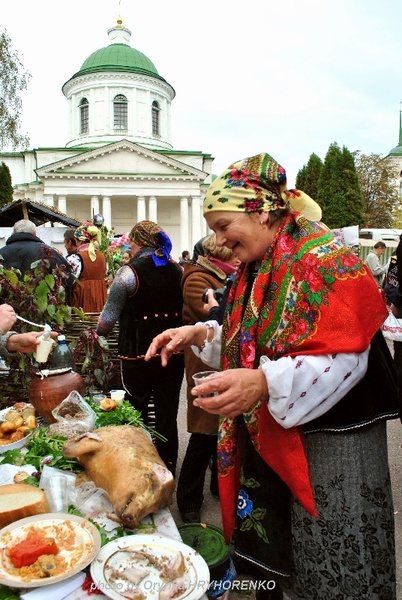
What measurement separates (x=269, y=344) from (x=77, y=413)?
1.36 metres

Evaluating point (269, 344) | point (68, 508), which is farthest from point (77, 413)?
point (269, 344)

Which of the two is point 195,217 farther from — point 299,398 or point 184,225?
point 299,398

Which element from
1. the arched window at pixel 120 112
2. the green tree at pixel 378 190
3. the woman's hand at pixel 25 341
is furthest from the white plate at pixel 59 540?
the arched window at pixel 120 112

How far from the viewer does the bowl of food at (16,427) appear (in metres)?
2.44

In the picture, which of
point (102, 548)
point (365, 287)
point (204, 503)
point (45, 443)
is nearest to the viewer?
point (365, 287)

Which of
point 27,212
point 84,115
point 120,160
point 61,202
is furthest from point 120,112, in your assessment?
point 27,212

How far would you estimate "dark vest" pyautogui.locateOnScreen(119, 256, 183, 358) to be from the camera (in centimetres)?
364

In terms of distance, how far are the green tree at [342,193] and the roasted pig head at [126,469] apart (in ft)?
109

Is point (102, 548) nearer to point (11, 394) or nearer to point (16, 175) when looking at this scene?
point (11, 394)

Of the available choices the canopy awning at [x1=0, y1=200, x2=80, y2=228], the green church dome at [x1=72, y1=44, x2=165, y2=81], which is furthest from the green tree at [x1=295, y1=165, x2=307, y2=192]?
the canopy awning at [x1=0, y1=200, x2=80, y2=228]

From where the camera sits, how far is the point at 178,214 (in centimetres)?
4150

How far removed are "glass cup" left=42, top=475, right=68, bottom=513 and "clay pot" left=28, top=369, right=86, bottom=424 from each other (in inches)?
28.3

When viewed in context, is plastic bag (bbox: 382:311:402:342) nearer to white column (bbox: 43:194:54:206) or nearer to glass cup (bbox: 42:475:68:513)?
glass cup (bbox: 42:475:68:513)

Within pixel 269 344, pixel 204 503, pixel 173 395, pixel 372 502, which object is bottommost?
pixel 204 503
